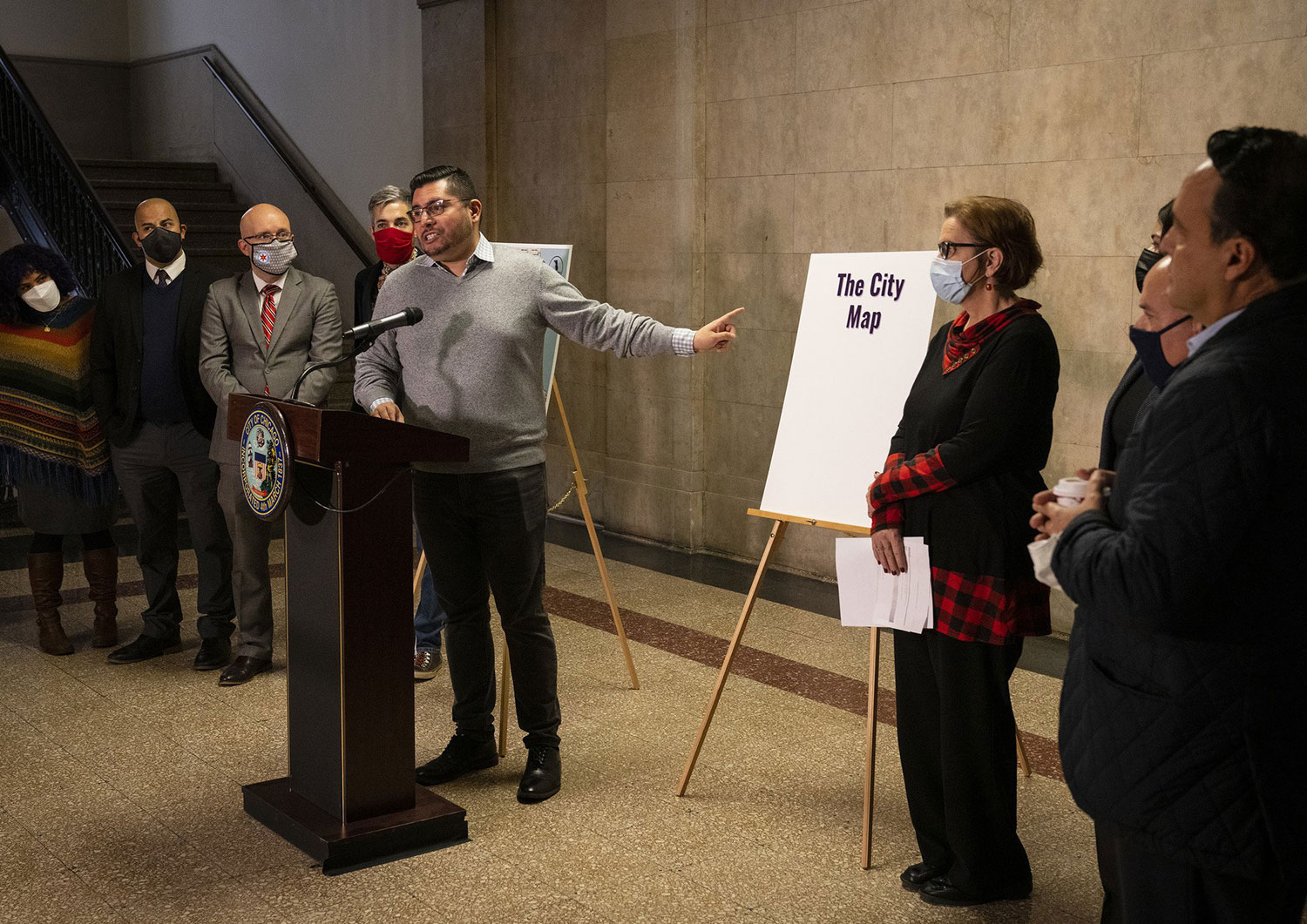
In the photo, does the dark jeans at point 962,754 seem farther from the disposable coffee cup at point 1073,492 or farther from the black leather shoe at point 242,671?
the black leather shoe at point 242,671

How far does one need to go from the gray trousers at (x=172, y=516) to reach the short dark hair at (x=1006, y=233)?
3.14 meters

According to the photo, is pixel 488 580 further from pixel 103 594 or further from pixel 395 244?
pixel 103 594

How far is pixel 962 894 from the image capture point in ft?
9.74

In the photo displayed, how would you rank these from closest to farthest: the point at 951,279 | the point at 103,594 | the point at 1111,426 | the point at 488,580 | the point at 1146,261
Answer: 1. the point at 1111,426
2. the point at 1146,261
3. the point at 951,279
4. the point at 488,580
5. the point at 103,594

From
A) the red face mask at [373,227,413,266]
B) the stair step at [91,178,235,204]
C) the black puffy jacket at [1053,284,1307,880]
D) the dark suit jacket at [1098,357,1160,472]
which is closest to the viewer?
the black puffy jacket at [1053,284,1307,880]

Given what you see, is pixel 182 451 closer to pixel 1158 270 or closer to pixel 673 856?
pixel 673 856

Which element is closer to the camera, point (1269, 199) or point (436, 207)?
point (1269, 199)

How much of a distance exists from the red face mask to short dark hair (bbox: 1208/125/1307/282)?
3605mm

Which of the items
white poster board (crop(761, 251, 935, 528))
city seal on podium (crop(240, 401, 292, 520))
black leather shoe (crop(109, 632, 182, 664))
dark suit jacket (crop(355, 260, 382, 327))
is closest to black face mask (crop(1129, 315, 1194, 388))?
white poster board (crop(761, 251, 935, 528))

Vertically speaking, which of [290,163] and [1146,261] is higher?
[290,163]

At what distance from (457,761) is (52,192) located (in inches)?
228

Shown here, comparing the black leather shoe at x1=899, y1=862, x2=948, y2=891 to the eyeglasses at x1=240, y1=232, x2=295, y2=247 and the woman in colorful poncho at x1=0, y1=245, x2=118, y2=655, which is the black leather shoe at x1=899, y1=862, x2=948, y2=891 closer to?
the eyeglasses at x1=240, y1=232, x2=295, y2=247

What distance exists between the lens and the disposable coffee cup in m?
1.84

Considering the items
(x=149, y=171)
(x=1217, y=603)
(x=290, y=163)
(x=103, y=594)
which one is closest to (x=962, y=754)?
(x=1217, y=603)
